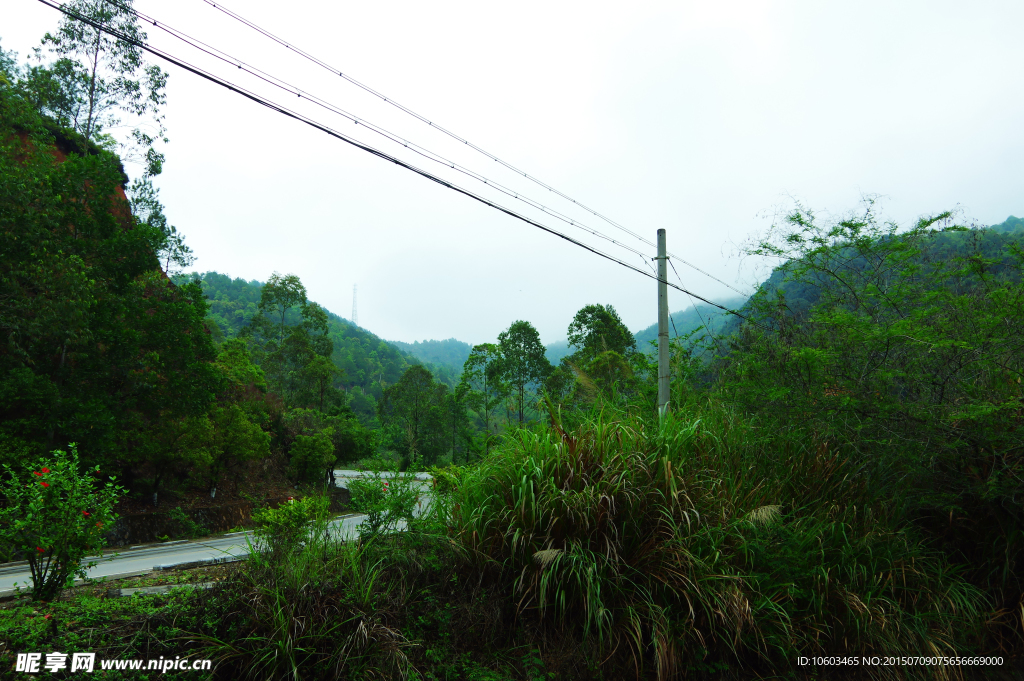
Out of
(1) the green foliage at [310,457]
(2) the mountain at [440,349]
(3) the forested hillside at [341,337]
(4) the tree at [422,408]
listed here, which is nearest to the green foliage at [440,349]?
(2) the mountain at [440,349]

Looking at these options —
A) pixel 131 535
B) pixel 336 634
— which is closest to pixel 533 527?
pixel 336 634

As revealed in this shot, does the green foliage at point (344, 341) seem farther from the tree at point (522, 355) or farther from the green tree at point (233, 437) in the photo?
the green tree at point (233, 437)

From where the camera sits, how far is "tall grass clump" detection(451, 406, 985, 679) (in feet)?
14.6

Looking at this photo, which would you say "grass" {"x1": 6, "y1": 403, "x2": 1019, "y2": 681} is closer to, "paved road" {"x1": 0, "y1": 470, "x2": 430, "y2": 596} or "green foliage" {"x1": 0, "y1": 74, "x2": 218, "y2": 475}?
"paved road" {"x1": 0, "y1": 470, "x2": 430, "y2": 596}

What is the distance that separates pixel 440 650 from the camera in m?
4.36

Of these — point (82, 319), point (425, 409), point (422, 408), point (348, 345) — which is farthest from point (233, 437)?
point (348, 345)

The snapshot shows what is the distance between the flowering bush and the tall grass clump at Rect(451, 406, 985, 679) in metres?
3.18

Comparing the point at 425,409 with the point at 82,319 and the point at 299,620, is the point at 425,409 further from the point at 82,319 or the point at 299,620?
the point at 299,620

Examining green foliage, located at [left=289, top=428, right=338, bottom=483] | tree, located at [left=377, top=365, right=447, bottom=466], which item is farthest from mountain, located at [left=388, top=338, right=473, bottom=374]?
green foliage, located at [left=289, top=428, right=338, bottom=483]

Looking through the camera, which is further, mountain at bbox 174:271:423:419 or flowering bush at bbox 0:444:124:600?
mountain at bbox 174:271:423:419

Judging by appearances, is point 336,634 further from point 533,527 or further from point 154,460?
point 154,460

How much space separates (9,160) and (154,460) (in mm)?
9936

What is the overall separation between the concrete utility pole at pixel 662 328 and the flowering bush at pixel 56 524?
6.02m

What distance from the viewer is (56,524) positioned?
14.3 feet
